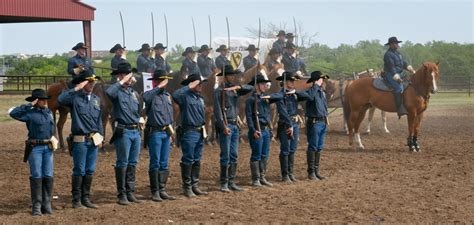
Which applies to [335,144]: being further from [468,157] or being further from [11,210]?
[11,210]

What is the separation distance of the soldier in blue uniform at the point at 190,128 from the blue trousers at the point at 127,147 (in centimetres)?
79

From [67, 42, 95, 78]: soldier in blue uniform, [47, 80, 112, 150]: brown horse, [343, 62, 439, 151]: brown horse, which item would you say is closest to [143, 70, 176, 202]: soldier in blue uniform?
[67, 42, 95, 78]: soldier in blue uniform

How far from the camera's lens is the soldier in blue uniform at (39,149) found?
9.12 m

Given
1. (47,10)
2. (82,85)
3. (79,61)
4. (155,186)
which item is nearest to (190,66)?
(79,61)

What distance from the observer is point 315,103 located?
12234 mm

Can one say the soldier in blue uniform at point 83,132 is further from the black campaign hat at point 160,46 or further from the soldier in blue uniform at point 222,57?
the soldier in blue uniform at point 222,57

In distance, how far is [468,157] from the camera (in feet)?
49.1

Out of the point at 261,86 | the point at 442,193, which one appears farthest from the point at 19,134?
the point at 442,193

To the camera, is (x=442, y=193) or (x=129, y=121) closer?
(x=129, y=121)

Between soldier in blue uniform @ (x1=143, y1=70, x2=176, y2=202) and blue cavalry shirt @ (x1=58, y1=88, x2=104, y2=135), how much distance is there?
896 millimetres

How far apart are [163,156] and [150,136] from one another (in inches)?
14.2

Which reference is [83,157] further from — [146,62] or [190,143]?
[146,62]

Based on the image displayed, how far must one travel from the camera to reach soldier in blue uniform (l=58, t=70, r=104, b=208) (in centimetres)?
938

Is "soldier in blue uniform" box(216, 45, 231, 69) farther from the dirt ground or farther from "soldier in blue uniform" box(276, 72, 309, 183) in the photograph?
"soldier in blue uniform" box(276, 72, 309, 183)
